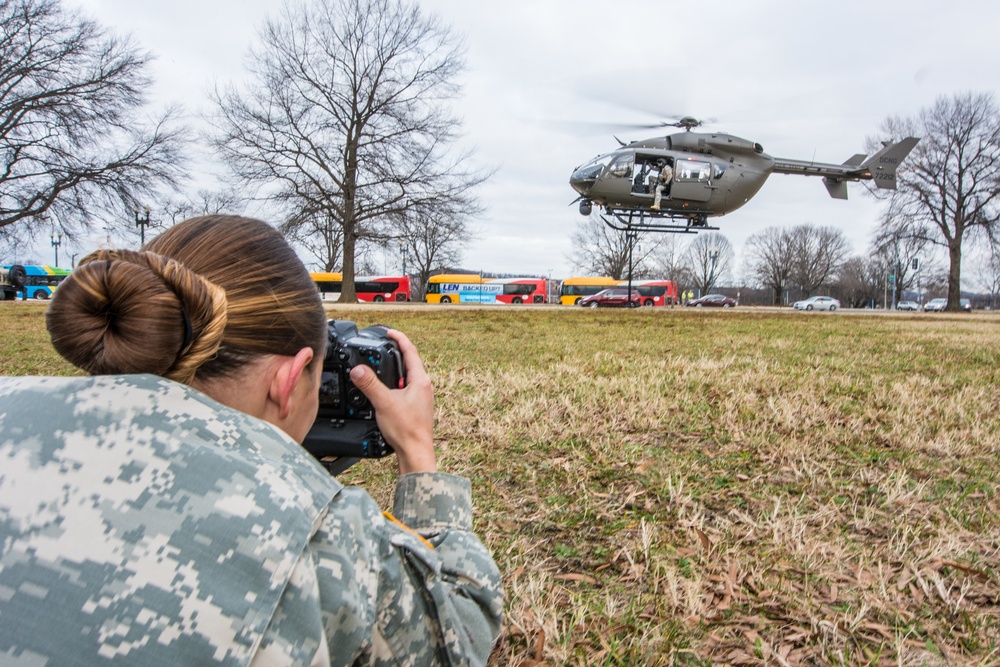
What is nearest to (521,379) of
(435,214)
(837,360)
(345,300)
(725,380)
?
(725,380)

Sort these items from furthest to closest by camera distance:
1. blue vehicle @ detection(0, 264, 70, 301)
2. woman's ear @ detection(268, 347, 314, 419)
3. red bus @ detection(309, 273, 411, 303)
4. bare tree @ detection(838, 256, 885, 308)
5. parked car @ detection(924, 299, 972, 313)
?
bare tree @ detection(838, 256, 885, 308) < red bus @ detection(309, 273, 411, 303) < blue vehicle @ detection(0, 264, 70, 301) < parked car @ detection(924, 299, 972, 313) < woman's ear @ detection(268, 347, 314, 419)

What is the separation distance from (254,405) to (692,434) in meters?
2.67

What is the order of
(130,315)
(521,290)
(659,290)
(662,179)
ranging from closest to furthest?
(130,315)
(662,179)
(659,290)
(521,290)

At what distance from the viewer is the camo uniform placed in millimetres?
700

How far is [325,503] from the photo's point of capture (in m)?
0.86

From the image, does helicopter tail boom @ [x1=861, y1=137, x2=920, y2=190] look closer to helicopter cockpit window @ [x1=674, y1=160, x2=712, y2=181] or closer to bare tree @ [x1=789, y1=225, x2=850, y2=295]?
helicopter cockpit window @ [x1=674, y1=160, x2=712, y2=181]

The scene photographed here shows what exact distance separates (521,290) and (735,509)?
5348cm

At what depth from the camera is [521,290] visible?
55.6 meters

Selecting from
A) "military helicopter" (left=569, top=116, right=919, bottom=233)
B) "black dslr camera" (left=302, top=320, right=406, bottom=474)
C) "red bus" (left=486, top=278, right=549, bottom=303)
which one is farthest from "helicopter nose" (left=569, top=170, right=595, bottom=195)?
"red bus" (left=486, top=278, right=549, bottom=303)

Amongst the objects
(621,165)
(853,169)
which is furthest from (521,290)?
(621,165)

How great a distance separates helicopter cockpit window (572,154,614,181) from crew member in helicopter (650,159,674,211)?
5.37 ft

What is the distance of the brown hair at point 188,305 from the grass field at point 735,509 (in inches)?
42.9

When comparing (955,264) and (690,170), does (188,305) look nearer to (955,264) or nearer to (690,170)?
(690,170)

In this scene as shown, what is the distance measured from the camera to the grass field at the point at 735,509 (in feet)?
5.32
